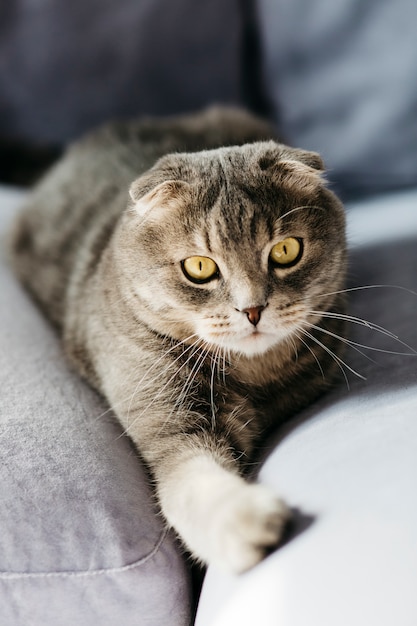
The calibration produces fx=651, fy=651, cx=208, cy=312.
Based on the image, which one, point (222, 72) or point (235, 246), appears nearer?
point (235, 246)

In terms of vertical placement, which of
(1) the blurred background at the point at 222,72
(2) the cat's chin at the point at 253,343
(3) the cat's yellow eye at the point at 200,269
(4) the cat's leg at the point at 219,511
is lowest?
(4) the cat's leg at the point at 219,511

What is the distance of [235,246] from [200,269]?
0.07m

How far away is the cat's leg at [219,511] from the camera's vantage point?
0.70 m

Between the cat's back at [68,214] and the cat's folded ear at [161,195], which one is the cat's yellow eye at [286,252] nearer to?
the cat's folded ear at [161,195]

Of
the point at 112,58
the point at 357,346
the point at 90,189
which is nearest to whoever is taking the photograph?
the point at 357,346

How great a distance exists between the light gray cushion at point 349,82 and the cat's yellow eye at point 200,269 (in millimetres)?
867

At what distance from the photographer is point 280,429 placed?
3.27ft

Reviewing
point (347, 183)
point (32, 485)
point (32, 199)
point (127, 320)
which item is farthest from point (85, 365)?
point (347, 183)

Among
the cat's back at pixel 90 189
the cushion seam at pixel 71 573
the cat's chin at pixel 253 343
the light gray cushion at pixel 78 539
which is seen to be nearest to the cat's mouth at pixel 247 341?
the cat's chin at pixel 253 343

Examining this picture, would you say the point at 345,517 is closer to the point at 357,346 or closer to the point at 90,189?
the point at 357,346

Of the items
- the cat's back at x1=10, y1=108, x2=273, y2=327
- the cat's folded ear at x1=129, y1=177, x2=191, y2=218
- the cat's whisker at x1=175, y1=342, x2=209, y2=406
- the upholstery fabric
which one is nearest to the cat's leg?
the cat's whisker at x1=175, y1=342, x2=209, y2=406

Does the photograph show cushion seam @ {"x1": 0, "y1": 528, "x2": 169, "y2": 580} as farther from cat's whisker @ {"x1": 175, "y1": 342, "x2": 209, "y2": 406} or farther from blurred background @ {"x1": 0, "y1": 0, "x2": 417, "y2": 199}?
blurred background @ {"x1": 0, "y1": 0, "x2": 417, "y2": 199}

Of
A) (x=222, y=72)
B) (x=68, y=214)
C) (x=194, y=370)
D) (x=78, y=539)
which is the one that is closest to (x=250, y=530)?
(x=78, y=539)

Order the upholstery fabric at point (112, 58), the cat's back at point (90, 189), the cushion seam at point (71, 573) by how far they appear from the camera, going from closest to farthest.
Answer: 1. the cushion seam at point (71, 573)
2. the cat's back at point (90, 189)
3. the upholstery fabric at point (112, 58)
